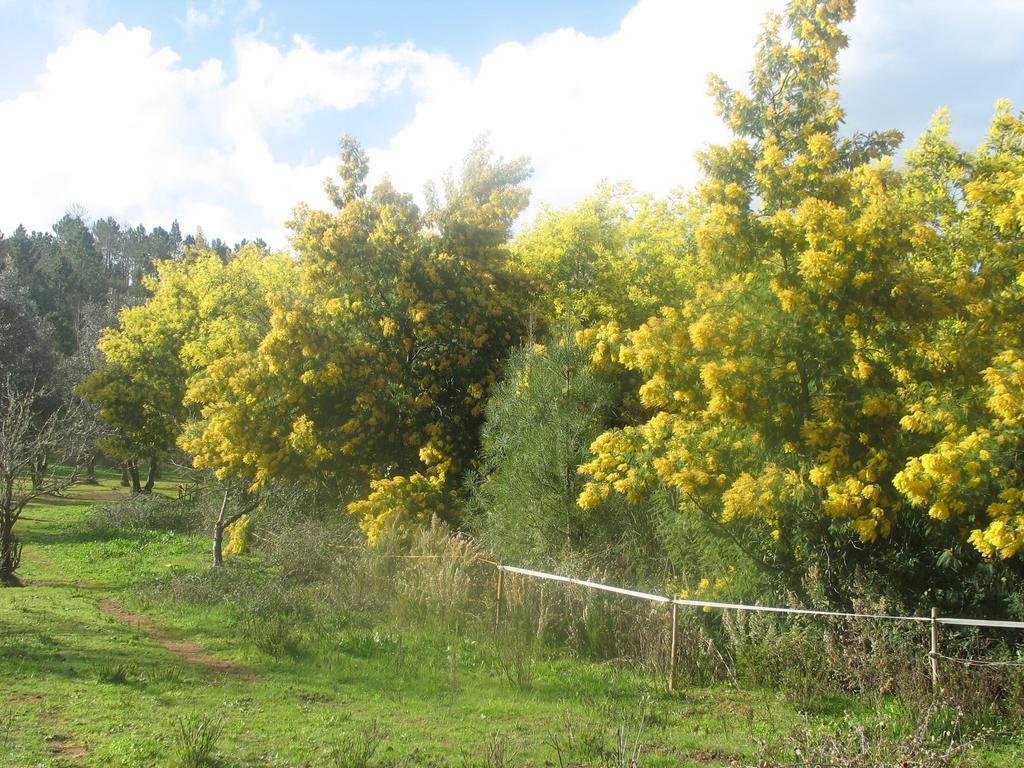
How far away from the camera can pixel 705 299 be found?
32.3 feet

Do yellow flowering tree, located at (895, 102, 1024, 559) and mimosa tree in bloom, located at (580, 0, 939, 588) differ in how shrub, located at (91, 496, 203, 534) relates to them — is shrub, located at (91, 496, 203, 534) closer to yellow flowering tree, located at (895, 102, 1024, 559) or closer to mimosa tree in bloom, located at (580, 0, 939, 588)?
mimosa tree in bloom, located at (580, 0, 939, 588)

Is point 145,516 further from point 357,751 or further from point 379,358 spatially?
point 357,751

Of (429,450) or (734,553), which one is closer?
(734,553)

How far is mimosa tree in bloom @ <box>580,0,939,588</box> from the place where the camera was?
335 inches

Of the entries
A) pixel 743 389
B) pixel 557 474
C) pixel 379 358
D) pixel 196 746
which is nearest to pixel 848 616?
pixel 743 389

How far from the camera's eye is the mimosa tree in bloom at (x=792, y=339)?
851 centimetres

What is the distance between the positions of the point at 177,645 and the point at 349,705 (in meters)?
3.79

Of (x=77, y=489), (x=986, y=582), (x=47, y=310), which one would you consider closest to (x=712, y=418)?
(x=986, y=582)

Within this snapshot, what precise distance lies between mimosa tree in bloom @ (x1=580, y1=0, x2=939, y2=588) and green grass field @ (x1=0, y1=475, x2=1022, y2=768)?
199cm

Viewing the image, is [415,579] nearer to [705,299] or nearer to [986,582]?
[705,299]

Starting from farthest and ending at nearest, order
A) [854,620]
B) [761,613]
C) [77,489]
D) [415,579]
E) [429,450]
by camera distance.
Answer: [77,489]
[429,450]
[415,579]
[761,613]
[854,620]

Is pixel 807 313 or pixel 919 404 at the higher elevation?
pixel 807 313

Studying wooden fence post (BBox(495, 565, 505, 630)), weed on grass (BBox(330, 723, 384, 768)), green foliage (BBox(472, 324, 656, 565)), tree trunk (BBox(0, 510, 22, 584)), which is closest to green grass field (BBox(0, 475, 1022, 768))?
weed on grass (BBox(330, 723, 384, 768))

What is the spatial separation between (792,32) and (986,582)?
21.7ft
